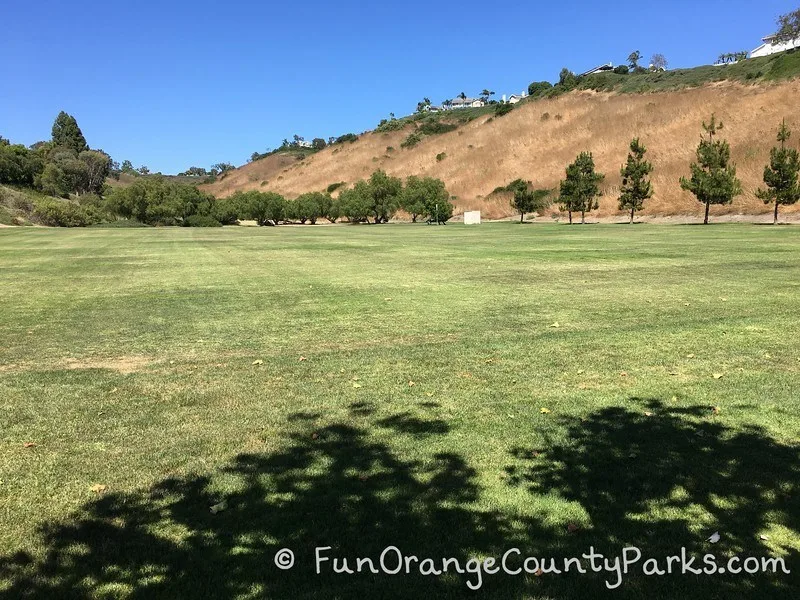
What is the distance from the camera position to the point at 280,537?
3.78m

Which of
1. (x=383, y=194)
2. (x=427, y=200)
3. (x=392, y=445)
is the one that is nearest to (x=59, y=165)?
(x=383, y=194)

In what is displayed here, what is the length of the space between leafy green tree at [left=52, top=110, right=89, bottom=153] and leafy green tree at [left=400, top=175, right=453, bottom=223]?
95.4m

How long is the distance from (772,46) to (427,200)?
101 m

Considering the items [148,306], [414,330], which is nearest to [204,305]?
[148,306]

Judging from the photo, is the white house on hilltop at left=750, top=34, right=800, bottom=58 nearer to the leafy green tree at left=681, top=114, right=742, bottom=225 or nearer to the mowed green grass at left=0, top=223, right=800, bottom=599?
the leafy green tree at left=681, top=114, right=742, bottom=225

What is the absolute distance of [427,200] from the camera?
3346 inches

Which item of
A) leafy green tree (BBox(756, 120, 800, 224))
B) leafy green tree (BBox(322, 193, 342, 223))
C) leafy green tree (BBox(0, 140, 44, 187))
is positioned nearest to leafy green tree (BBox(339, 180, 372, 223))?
leafy green tree (BBox(322, 193, 342, 223))

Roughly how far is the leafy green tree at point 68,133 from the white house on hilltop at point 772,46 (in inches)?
6070

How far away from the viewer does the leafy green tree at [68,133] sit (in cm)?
14150

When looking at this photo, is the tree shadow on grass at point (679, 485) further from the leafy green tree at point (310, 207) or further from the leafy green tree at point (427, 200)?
the leafy green tree at point (310, 207)

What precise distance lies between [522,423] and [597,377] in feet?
6.51

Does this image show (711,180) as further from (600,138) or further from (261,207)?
(261,207)

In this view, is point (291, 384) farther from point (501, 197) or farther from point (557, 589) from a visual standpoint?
point (501, 197)

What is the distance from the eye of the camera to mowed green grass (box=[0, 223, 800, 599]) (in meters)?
3.55
